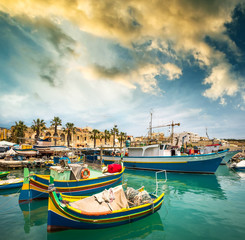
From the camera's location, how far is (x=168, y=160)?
2303 cm

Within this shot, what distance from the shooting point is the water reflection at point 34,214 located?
7858 mm

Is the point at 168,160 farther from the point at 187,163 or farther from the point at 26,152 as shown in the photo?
the point at 26,152

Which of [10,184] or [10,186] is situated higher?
[10,184]

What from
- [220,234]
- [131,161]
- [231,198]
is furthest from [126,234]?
[131,161]

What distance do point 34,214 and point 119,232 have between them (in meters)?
6.36

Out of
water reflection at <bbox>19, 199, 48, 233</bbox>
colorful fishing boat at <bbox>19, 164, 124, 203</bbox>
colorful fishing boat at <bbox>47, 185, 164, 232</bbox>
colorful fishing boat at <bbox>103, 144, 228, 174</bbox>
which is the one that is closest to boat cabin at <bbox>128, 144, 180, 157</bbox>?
colorful fishing boat at <bbox>103, 144, 228, 174</bbox>

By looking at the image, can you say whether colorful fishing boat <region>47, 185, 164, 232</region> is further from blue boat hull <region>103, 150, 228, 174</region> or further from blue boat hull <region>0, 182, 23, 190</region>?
blue boat hull <region>103, 150, 228, 174</region>

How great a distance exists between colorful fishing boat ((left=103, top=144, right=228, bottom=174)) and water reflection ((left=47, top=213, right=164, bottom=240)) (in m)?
16.4

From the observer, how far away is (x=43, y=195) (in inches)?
444

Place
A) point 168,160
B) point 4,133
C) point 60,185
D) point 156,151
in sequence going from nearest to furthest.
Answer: point 60,185, point 168,160, point 156,151, point 4,133

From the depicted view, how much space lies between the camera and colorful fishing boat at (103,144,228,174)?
2109 cm

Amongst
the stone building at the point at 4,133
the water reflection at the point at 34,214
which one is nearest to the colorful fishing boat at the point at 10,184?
the water reflection at the point at 34,214

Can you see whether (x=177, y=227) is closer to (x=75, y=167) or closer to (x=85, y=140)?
(x=75, y=167)

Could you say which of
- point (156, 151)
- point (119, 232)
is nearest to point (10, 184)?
point (119, 232)
